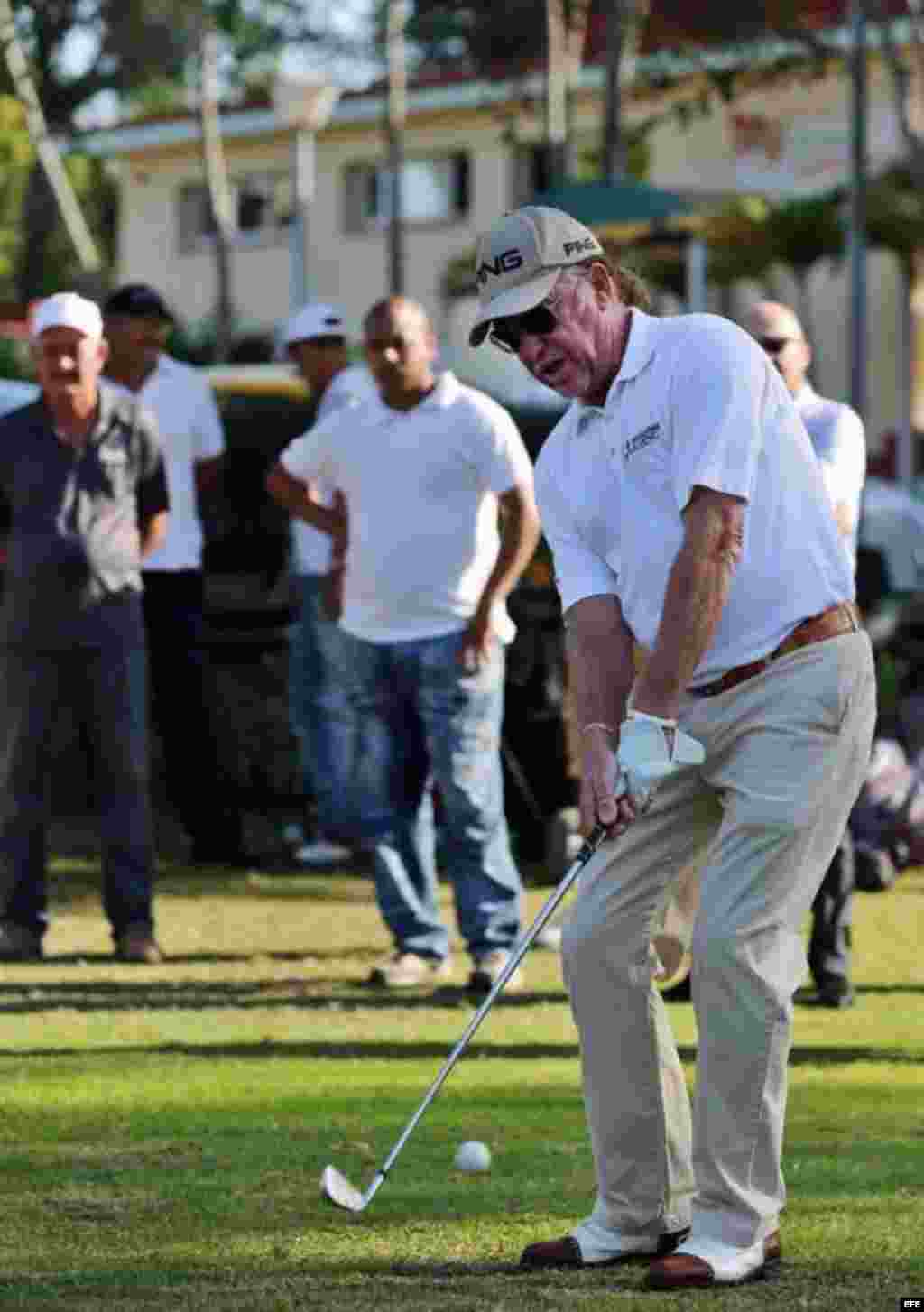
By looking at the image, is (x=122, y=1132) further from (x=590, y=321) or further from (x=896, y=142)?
(x=896, y=142)

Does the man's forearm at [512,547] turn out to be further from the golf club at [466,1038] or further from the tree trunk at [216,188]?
the tree trunk at [216,188]

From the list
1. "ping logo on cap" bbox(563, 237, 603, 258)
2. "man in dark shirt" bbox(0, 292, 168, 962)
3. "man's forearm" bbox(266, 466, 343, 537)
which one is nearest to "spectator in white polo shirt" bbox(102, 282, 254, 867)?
"man's forearm" bbox(266, 466, 343, 537)

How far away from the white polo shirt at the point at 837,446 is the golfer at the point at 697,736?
3191 millimetres

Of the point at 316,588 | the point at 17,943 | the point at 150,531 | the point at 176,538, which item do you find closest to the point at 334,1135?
the point at 17,943

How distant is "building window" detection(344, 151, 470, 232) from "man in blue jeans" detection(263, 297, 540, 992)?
4539cm

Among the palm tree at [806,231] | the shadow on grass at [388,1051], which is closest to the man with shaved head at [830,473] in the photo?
the shadow on grass at [388,1051]

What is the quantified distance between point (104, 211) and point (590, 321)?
70569mm

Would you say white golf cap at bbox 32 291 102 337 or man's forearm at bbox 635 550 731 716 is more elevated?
man's forearm at bbox 635 550 731 716

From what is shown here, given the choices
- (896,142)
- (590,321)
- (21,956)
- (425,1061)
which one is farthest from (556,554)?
(896,142)

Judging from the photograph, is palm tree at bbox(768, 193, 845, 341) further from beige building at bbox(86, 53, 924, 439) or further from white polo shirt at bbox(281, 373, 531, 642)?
white polo shirt at bbox(281, 373, 531, 642)

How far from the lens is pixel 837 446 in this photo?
31.7 feet

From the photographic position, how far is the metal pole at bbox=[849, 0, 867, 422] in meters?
27.9

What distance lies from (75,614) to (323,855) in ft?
10.4

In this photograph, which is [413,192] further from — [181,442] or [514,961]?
[514,961]
